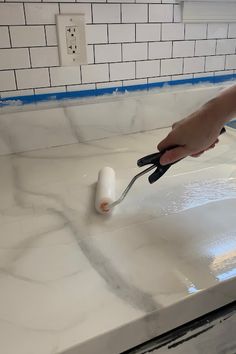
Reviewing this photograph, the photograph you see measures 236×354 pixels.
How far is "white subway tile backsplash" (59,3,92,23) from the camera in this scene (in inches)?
32.9

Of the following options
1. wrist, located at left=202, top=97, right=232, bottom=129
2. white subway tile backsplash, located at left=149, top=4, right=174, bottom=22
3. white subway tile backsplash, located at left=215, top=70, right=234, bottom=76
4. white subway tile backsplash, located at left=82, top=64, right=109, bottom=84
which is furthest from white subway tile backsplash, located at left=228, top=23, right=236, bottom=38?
wrist, located at left=202, top=97, right=232, bottom=129

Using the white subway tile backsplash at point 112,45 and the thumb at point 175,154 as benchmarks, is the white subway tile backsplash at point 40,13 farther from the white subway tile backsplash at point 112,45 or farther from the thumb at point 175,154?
the thumb at point 175,154

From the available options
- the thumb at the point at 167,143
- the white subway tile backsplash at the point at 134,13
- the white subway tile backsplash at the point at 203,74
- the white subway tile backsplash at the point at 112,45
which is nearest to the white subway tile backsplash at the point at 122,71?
the white subway tile backsplash at the point at 112,45

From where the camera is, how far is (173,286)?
1.44 feet

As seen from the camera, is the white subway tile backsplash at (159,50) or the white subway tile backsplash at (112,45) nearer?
the white subway tile backsplash at (112,45)

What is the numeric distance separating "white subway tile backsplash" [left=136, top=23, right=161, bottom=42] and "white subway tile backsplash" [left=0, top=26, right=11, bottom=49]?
0.34 metres

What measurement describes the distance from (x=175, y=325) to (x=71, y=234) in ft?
0.70

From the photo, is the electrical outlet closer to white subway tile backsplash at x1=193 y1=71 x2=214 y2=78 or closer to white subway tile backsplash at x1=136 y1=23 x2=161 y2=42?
white subway tile backsplash at x1=136 y1=23 x2=161 y2=42

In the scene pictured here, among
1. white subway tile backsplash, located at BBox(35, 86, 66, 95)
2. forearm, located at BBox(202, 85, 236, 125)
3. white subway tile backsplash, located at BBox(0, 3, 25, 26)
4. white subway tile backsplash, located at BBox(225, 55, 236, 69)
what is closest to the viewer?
forearm, located at BBox(202, 85, 236, 125)

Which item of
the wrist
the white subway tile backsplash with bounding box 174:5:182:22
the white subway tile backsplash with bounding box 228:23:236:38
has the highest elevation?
the white subway tile backsplash with bounding box 174:5:182:22

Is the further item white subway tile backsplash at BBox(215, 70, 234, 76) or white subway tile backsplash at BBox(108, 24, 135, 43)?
white subway tile backsplash at BBox(215, 70, 234, 76)

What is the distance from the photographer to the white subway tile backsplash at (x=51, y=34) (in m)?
0.83

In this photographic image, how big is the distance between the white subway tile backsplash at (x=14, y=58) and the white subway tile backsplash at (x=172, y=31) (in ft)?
1.28

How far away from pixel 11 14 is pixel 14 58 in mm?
95
